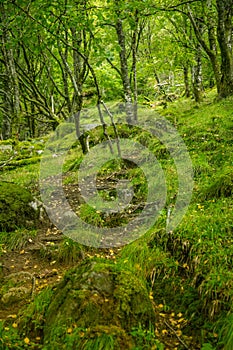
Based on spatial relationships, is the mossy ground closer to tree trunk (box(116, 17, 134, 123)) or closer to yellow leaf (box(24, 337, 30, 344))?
yellow leaf (box(24, 337, 30, 344))

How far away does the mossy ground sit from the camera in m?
3.40

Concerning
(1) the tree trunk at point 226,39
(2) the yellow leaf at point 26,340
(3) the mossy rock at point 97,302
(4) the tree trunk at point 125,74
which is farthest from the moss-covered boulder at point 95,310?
(1) the tree trunk at point 226,39

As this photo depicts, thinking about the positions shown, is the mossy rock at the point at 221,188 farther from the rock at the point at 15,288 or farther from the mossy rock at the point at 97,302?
the rock at the point at 15,288

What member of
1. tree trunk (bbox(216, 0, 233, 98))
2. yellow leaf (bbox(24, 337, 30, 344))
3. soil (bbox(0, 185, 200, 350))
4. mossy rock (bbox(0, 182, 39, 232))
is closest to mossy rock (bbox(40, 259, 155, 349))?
yellow leaf (bbox(24, 337, 30, 344))

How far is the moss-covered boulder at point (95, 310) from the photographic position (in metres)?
3.23

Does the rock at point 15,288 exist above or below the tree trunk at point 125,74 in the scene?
below

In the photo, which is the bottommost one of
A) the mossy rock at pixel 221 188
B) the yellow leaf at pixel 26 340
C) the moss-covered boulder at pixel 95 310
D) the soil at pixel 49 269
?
the soil at pixel 49 269

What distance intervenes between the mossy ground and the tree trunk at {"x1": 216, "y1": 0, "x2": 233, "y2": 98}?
4.38 m

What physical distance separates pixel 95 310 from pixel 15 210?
388cm

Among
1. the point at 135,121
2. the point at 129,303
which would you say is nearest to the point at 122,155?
the point at 135,121

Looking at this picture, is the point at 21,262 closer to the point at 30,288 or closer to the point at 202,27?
the point at 30,288

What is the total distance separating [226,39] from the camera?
34.2 ft

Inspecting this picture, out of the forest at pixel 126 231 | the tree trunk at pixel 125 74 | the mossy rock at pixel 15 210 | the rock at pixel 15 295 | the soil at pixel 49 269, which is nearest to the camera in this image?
the forest at pixel 126 231

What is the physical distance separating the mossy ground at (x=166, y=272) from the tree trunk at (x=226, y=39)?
173 inches
